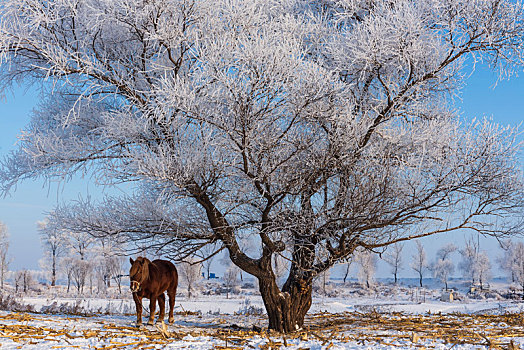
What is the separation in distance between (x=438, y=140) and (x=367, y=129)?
3.76 feet

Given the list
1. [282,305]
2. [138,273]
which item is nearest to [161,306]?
[138,273]

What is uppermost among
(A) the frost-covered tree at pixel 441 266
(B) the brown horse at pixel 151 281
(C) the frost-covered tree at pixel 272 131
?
(C) the frost-covered tree at pixel 272 131

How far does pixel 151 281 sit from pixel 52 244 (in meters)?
27.0

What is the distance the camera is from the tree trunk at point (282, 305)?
6742 millimetres

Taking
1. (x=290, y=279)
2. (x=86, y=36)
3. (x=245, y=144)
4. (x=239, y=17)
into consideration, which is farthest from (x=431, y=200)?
(x=86, y=36)

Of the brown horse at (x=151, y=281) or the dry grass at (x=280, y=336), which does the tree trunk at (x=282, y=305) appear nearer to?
the dry grass at (x=280, y=336)

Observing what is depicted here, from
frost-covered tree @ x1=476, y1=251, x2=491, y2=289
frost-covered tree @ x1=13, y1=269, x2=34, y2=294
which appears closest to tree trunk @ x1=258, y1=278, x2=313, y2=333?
frost-covered tree @ x1=13, y1=269, x2=34, y2=294

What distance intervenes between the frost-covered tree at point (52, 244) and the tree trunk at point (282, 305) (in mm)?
3298

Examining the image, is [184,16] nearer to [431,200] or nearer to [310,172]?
[310,172]

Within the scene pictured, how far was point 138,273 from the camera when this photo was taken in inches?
245

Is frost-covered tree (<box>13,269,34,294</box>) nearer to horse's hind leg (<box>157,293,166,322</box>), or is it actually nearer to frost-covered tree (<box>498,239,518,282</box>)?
horse's hind leg (<box>157,293,166,322</box>)

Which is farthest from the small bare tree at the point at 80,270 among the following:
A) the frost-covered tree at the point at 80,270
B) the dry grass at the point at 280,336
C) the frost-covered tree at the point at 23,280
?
the dry grass at the point at 280,336

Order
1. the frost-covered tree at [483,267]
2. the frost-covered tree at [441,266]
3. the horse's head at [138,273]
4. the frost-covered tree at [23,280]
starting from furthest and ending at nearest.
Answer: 1. the frost-covered tree at [441,266]
2. the frost-covered tree at [483,267]
3. the frost-covered tree at [23,280]
4. the horse's head at [138,273]

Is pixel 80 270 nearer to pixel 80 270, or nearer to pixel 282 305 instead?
pixel 80 270
